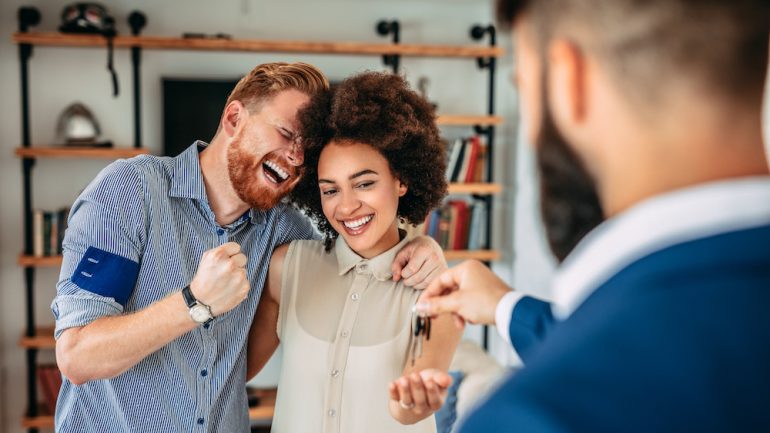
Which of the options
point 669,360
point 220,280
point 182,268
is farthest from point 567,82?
point 182,268

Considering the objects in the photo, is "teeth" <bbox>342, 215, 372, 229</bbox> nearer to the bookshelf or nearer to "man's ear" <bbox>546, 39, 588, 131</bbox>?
"man's ear" <bbox>546, 39, 588, 131</bbox>

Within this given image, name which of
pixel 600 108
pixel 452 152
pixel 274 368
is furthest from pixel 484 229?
pixel 600 108

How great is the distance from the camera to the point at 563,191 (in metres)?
0.54

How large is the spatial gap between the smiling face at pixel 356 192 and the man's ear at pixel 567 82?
88cm

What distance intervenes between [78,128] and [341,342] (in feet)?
9.87

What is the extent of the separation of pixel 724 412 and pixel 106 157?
3.94m

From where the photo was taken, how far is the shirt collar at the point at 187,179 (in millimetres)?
1408

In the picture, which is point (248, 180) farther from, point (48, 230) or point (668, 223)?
point (48, 230)

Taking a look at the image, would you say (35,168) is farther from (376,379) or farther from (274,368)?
(376,379)

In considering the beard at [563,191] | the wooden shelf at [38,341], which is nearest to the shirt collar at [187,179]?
the beard at [563,191]

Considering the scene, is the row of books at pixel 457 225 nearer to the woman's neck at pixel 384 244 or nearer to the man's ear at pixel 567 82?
the woman's neck at pixel 384 244

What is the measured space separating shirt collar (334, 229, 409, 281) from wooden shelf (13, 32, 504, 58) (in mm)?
2670

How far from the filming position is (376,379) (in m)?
1.33

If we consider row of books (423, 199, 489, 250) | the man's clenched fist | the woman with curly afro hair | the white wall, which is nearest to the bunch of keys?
the woman with curly afro hair
